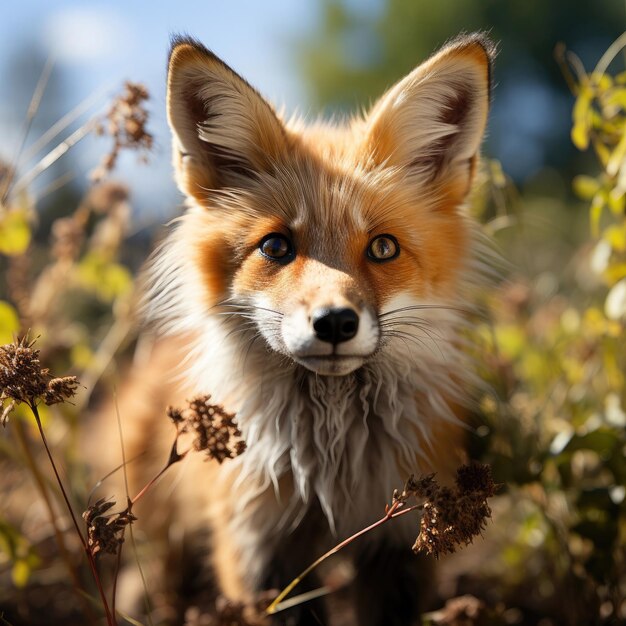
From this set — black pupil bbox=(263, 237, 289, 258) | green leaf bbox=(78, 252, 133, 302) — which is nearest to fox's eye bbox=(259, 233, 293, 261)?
black pupil bbox=(263, 237, 289, 258)

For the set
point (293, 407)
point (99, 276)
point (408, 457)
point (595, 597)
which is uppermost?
point (99, 276)

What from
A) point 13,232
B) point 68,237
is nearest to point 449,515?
point 13,232

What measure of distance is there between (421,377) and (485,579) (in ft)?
4.85

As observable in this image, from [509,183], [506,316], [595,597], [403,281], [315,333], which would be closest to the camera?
[315,333]

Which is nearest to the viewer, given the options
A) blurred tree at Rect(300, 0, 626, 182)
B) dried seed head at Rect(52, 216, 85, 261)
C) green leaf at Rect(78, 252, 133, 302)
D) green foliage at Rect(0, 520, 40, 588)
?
green foliage at Rect(0, 520, 40, 588)

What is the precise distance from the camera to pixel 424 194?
94.3 inches

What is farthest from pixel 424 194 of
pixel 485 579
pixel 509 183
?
pixel 485 579

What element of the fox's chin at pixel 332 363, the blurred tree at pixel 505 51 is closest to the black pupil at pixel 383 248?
the fox's chin at pixel 332 363

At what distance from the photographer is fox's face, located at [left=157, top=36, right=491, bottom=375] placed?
2.08 metres

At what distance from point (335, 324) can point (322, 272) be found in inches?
9.7

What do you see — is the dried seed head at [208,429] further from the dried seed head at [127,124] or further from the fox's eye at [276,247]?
the dried seed head at [127,124]

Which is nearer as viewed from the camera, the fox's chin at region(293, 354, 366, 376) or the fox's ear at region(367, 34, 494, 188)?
the fox's chin at region(293, 354, 366, 376)

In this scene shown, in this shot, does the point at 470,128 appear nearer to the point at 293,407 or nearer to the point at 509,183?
the point at 509,183

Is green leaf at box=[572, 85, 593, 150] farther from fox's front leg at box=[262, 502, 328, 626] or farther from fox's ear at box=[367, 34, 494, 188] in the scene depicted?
fox's front leg at box=[262, 502, 328, 626]
